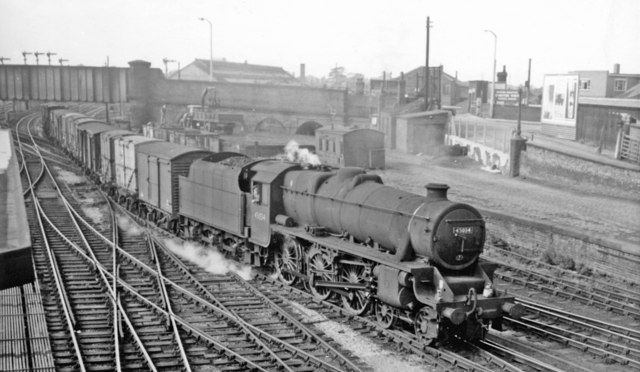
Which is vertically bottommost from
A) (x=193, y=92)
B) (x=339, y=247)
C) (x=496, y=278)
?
(x=496, y=278)

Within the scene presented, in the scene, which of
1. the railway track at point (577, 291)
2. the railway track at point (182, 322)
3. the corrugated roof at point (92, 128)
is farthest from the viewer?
the corrugated roof at point (92, 128)

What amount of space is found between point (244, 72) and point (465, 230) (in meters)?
93.5

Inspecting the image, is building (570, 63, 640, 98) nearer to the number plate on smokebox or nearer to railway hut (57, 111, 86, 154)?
the number plate on smokebox

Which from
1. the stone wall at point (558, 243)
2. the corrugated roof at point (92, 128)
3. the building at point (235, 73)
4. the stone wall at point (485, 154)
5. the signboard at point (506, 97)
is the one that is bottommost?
the stone wall at point (558, 243)

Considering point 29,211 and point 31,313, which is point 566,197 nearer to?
point 31,313

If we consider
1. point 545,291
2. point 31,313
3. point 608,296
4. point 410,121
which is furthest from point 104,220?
point 410,121

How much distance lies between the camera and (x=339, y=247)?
490 inches

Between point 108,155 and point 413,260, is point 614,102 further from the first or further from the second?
point 108,155

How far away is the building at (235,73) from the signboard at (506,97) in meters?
46.8

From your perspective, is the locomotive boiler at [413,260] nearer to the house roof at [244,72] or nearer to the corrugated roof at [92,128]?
the corrugated roof at [92,128]

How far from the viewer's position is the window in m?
42.8

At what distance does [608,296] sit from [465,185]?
14.3 m

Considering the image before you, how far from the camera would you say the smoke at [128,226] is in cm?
2139

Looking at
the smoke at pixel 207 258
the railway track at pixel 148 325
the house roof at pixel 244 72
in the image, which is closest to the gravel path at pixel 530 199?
the smoke at pixel 207 258
